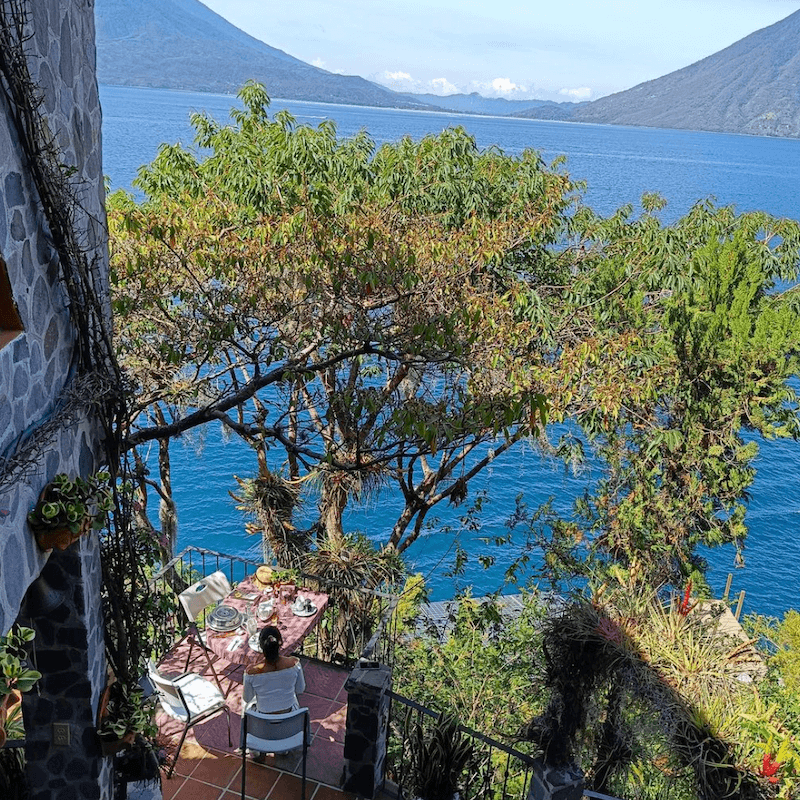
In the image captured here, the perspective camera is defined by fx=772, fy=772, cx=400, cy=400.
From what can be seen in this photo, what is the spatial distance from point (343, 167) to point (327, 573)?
235 inches

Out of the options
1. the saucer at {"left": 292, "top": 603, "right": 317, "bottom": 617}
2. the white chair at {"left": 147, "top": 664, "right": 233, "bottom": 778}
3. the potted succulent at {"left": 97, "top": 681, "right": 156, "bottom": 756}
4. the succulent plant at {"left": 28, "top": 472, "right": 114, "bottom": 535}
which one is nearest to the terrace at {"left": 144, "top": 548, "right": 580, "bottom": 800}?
the white chair at {"left": 147, "top": 664, "right": 233, "bottom": 778}

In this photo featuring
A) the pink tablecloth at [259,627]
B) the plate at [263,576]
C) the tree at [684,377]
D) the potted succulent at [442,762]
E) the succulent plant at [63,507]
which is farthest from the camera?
the tree at [684,377]

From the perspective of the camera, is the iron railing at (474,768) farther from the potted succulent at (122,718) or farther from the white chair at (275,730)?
the potted succulent at (122,718)

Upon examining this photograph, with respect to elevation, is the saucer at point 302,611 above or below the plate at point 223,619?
below

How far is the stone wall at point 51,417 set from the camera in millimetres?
3033

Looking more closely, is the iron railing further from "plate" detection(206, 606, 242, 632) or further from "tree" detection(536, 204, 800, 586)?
"tree" detection(536, 204, 800, 586)

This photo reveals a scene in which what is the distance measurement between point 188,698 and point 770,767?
4320 mm

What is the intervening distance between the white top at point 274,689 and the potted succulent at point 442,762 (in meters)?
1.04

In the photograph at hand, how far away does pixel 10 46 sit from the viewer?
2953 millimetres

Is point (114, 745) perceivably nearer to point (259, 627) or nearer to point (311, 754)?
point (311, 754)

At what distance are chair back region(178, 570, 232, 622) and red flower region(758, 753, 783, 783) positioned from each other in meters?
5.03

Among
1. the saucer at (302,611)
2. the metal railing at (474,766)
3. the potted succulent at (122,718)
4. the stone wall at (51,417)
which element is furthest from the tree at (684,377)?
the stone wall at (51,417)

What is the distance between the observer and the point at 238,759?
613 cm

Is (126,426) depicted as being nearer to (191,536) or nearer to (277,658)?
(277,658)
